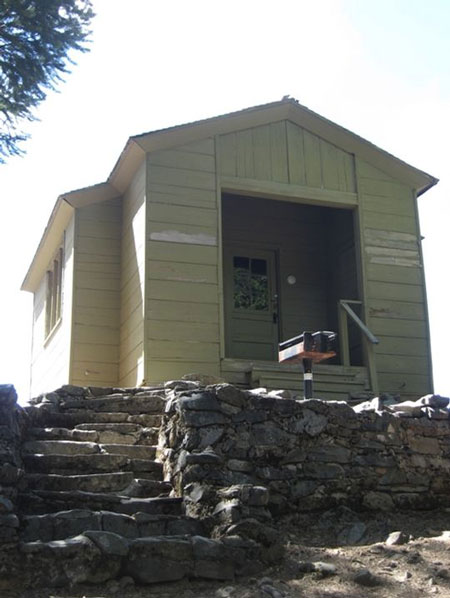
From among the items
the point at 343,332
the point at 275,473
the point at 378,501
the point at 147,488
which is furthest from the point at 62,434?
the point at 343,332

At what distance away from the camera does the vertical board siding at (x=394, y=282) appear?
11859 mm

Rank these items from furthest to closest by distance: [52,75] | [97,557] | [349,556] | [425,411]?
1. [52,75]
2. [425,411]
3. [349,556]
4. [97,557]

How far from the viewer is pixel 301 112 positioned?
12242 millimetres

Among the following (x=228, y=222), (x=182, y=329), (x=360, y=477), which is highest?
(x=228, y=222)

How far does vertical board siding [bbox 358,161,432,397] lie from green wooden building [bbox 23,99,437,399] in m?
0.02

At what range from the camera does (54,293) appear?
14297 millimetres

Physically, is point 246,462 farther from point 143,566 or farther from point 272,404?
point 143,566

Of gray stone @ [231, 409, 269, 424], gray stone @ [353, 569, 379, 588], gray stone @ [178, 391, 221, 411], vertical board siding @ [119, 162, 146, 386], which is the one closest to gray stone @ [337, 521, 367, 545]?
gray stone @ [353, 569, 379, 588]

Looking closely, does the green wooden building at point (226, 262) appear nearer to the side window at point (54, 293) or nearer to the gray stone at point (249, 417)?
the side window at point (54, 293)

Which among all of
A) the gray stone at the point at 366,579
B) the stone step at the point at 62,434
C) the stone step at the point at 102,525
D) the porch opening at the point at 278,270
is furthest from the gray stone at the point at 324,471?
the porch opening at the point at 278,270

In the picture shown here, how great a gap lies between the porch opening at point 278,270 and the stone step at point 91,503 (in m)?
7.17

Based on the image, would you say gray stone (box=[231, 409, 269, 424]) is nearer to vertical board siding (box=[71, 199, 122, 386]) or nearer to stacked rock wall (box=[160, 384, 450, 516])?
stacked rock wall (box=[160, 384, 450, 516])

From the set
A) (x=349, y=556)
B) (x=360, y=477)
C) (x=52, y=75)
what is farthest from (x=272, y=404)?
(x=52, y=75)

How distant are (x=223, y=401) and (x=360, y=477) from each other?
1409 mm
